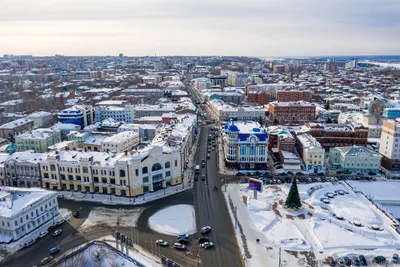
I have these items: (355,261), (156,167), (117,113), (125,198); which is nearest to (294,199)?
(355,261)

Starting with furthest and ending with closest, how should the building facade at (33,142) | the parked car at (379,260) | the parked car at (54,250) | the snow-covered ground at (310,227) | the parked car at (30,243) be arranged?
the building facade at (33,142), the parked car at (30,243), the parked car at (54,250), the snow-covered ground at (310,227), the parked car at (379,260)

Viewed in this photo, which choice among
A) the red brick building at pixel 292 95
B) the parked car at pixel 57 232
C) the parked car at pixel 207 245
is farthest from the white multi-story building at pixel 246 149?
the red brick building at pixel 292 95

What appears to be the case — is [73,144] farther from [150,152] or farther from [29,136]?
[150,152]

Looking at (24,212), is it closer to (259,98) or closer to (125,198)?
(125,198)

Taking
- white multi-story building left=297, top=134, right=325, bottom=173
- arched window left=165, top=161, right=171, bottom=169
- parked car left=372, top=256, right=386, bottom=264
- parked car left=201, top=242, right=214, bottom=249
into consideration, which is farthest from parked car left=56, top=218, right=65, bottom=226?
white multi-story building left=297, top=134, right=325, bottom=173

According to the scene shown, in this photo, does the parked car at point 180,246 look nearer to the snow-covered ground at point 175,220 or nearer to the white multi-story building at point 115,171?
the snow-covered ground at point 175,220

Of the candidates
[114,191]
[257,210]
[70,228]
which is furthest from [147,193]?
[257,210]
